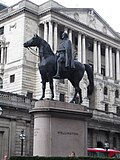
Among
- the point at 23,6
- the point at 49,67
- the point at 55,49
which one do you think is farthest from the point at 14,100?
the point at 49,67

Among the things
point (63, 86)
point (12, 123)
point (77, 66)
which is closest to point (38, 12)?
point (63, 86)

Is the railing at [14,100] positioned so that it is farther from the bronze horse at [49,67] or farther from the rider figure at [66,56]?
the rider figure at [66,56]

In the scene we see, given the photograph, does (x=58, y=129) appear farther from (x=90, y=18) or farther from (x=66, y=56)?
(x=90, y=18)

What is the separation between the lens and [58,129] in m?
19.3

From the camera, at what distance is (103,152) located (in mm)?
47719

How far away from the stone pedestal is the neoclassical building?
3435 centimetres

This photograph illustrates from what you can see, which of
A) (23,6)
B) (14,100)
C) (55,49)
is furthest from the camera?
(55,49)

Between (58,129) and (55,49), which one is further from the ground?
(55,49)

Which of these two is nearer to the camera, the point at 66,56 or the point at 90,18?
the point at 66,56

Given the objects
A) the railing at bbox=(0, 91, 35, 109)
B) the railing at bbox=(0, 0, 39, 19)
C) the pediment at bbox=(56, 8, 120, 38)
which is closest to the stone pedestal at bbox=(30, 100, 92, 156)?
the railing at bbox=(0, 91, 35, 109)

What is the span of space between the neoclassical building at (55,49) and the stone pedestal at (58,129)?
113 feet

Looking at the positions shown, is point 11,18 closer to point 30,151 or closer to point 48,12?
point 48,12

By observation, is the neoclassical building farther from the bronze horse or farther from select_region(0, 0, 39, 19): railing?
the bronze horse

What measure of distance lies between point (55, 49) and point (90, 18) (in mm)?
13125
